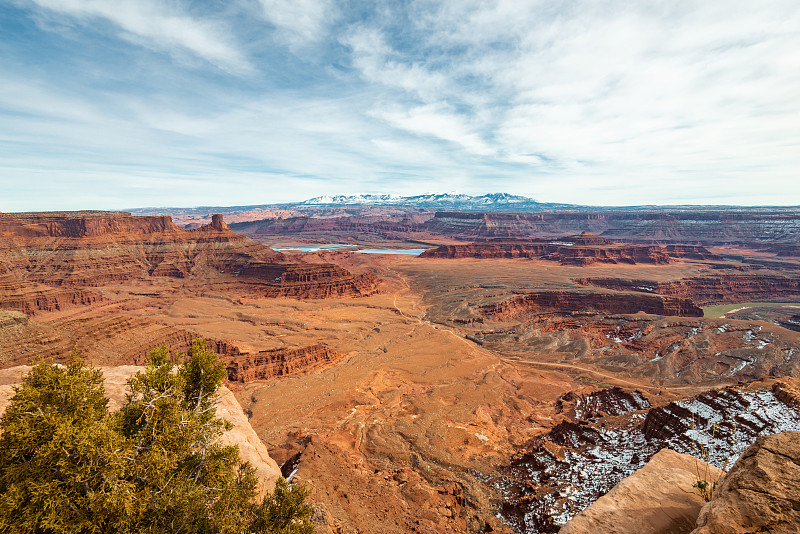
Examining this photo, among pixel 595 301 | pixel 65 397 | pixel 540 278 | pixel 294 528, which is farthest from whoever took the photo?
pixel 540 278

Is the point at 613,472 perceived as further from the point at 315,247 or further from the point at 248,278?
the point at 315,247

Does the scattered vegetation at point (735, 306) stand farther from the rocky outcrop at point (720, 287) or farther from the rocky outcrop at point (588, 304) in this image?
the rocky outcrop at point (588, 304)

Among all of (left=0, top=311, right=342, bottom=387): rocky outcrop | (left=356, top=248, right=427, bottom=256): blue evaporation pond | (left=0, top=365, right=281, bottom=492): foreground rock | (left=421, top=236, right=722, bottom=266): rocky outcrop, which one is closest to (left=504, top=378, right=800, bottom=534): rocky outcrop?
(left=0, top=365, right=281, bottom=492): foreground rock

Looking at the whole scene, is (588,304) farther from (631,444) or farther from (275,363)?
(275,363)

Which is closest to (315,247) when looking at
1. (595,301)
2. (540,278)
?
(540,278)

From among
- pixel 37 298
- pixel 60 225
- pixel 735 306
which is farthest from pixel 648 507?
pixel 60 225

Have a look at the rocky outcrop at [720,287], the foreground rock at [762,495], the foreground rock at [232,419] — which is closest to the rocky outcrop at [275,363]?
the foreground rock at [232,419]
